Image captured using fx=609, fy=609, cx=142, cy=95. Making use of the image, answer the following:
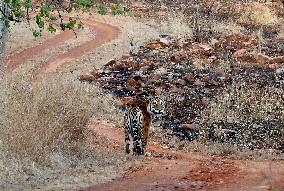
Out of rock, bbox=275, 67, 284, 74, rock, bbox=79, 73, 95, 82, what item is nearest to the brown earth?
rock, bbox=79, 73, 95, 82

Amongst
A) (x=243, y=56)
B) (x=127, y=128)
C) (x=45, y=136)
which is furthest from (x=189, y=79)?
(x=45, y=136)

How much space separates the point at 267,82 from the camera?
1927cm

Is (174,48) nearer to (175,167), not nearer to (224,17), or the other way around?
(224,17)

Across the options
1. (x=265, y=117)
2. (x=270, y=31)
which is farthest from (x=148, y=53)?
(x=265, y=117)

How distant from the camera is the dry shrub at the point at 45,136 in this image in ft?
33.0

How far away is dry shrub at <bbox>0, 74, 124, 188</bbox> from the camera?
10.1 m

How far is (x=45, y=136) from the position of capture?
11.1 meters

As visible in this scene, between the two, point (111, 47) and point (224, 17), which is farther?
point (224, 17)

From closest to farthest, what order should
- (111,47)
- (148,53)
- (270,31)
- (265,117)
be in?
(265,117) → (148,53) → (111,47) → (270,31)

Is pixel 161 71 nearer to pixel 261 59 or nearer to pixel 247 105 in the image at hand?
pixel 261 59

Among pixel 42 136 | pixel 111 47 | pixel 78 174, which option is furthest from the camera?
pixel 111 47

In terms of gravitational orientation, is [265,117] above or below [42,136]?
below

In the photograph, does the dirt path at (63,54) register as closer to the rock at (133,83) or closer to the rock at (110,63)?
the rock at (110,63)

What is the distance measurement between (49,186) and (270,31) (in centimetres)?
2236
